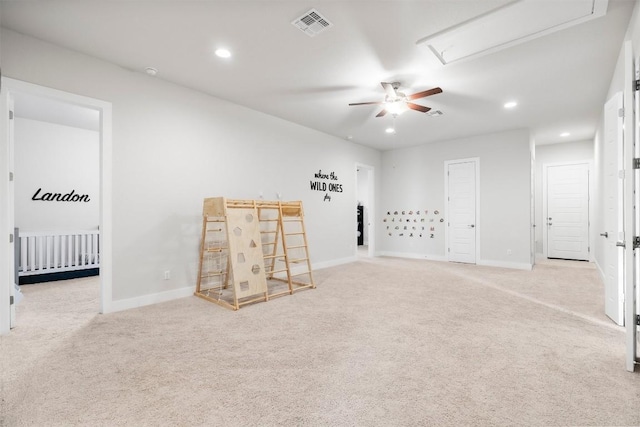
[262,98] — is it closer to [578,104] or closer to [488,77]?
[488,77]

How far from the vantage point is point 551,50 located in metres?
3.22

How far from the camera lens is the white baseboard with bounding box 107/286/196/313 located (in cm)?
351

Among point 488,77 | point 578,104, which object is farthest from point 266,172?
point 578,104

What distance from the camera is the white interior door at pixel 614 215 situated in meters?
2.99

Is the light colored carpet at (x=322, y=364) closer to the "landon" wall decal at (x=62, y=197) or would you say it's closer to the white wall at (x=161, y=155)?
the white wall at (x=161, y=155)

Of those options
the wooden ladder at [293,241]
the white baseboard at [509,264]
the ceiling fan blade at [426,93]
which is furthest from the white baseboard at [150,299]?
the white baseboard at [509,264]

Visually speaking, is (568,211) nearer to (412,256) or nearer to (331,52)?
(412,256)

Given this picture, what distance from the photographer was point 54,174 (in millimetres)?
5645

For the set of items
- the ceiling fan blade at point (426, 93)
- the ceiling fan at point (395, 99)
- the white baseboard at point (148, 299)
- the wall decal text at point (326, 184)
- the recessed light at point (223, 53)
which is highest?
the recessed light at point (223, 53)

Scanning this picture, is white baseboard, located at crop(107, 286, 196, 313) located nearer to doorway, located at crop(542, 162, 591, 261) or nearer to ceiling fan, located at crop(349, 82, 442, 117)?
ceiling fan, located at crop(349, 82, 442, 117)

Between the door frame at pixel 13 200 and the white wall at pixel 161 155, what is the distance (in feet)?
0.23

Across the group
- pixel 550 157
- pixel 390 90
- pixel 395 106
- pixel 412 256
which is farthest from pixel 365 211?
pixel 390 90

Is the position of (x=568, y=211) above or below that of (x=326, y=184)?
below

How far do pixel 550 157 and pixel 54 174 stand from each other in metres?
10.7
